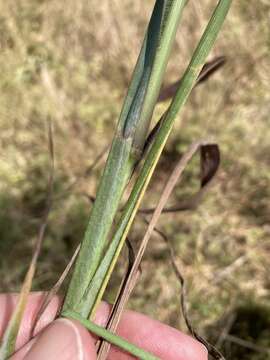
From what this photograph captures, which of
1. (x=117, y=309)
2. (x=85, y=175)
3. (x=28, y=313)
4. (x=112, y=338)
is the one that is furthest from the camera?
(x=85, y=175)

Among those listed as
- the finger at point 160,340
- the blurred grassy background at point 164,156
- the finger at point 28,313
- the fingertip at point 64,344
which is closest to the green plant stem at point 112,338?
the fingertip at point 64,344

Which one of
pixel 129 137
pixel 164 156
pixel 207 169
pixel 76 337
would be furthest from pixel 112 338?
pixel 164 156

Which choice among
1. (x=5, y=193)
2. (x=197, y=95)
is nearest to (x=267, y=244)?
(x=197, y=95)

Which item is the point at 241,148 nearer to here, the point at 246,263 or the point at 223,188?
the point at 223,188

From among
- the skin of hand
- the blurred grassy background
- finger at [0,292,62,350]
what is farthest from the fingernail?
the blurred grassy background

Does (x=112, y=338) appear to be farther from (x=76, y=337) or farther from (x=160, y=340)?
(x=160, y=340)

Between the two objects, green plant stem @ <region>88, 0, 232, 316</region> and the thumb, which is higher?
green plant stem @ <region>88, 0, 232, 316</region>

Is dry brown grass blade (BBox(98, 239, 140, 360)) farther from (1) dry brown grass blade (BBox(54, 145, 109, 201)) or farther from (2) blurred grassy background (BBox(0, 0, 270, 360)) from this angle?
(2) blurred grassy background (BBox(0, 0, 270, 360))

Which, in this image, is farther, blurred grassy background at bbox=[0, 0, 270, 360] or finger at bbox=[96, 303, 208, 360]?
blurred grassy background at bbox=[0, 0, 270, 360]
